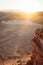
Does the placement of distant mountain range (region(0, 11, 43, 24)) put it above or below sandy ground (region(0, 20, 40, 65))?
above

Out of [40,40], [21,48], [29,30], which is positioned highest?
[40,40]

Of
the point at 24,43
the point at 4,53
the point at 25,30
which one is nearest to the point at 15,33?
the point at 25,30

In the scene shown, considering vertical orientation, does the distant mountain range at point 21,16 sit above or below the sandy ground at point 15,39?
above

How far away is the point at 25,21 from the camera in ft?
10.7

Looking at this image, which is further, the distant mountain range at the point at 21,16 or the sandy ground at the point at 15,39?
the distant mountain range at the point at 21,16

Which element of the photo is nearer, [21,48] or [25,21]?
[21,48]

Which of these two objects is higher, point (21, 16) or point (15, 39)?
point (21, 16)

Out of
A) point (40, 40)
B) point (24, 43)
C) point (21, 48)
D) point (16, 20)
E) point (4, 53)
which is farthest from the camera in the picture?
point (16, 20)

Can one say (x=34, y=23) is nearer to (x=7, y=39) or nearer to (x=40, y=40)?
(x=7, y=39)

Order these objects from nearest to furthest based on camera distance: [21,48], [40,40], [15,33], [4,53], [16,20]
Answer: [40,40], [4,53], [21,48], [15,33], [16,20]

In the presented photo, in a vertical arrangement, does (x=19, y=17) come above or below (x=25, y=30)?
above

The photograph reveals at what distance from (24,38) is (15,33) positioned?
27 cm

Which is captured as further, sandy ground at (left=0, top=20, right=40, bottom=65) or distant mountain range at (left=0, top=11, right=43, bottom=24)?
distant mountain range at (left=0, top=11, right=43, bottom=24)

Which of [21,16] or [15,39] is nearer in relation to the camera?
[15,39]
